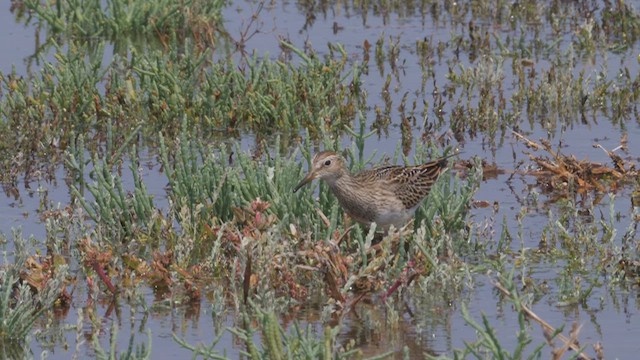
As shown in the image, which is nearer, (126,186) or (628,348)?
(628,348)

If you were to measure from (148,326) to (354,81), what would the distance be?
510 centimetres

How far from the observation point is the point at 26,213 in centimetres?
977

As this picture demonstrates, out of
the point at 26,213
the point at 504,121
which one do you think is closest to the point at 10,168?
the point at 26,213

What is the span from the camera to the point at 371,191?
876 centimetres

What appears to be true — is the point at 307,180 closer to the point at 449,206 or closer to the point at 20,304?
the point at 449,206

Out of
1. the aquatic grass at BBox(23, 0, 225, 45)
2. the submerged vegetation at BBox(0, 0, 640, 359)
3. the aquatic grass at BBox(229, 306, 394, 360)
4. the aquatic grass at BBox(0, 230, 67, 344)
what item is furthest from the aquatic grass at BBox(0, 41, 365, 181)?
the aquatic grass at BBox(229, 306, 394, 360)

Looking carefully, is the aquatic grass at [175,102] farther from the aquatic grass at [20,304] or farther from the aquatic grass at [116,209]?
the aquatic grass at [20,304]

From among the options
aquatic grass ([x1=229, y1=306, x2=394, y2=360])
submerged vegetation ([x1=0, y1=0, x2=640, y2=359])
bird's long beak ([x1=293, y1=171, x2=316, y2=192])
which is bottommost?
submerged vegetation ([x1=0, y1=0, x2=640, y2=359])

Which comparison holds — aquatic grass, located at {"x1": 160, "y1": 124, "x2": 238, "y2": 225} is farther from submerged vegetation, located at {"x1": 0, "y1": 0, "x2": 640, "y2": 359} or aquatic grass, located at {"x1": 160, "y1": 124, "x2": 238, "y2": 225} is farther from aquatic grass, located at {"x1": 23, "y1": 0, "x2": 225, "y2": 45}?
aquatic grass, located at {"x1": 23, "y1": 0, "x2": 225, "y2": 45}

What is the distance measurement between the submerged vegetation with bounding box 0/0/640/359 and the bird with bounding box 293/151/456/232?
0.34 feet

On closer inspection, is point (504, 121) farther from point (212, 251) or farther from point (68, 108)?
point (212, 251)

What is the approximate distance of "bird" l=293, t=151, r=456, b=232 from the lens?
8.70 meters

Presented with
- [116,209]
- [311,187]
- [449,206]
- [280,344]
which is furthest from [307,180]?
[280,344]

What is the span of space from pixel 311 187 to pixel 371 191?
374 mm
